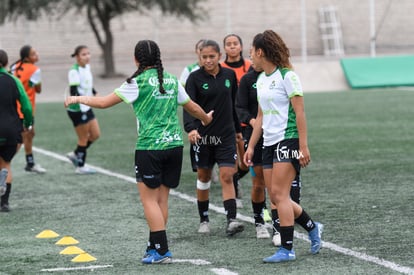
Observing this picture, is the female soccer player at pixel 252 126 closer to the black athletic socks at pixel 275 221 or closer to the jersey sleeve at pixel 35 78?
the black athletic socks at pixel 275 221

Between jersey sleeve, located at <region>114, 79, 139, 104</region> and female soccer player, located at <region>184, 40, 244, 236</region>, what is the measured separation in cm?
152

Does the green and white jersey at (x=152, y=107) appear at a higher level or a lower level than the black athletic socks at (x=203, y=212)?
higher

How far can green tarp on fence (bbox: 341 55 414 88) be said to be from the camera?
32000 mm

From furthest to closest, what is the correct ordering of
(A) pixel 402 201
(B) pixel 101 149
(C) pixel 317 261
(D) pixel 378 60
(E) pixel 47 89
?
(E) pixel 47 89
(D) pixel 378 60
(B) pixel 101 149
(A) pixel 402 201
(C) pixel 317 261

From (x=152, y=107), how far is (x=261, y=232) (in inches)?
75.8

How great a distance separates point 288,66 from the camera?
794 cm

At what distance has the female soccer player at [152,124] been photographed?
7973 millimetres

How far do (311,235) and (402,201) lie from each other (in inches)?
112

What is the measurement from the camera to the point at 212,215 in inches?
414

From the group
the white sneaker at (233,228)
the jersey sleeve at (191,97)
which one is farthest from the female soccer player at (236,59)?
the white sneaker at (233,228)

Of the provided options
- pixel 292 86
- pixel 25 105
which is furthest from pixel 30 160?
pixel 292 86

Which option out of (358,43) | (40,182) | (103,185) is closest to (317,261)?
(103,185)

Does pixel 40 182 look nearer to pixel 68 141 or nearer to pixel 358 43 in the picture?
pixel 68 141

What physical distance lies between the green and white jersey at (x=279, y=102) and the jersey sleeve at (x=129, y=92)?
3.47 ft
